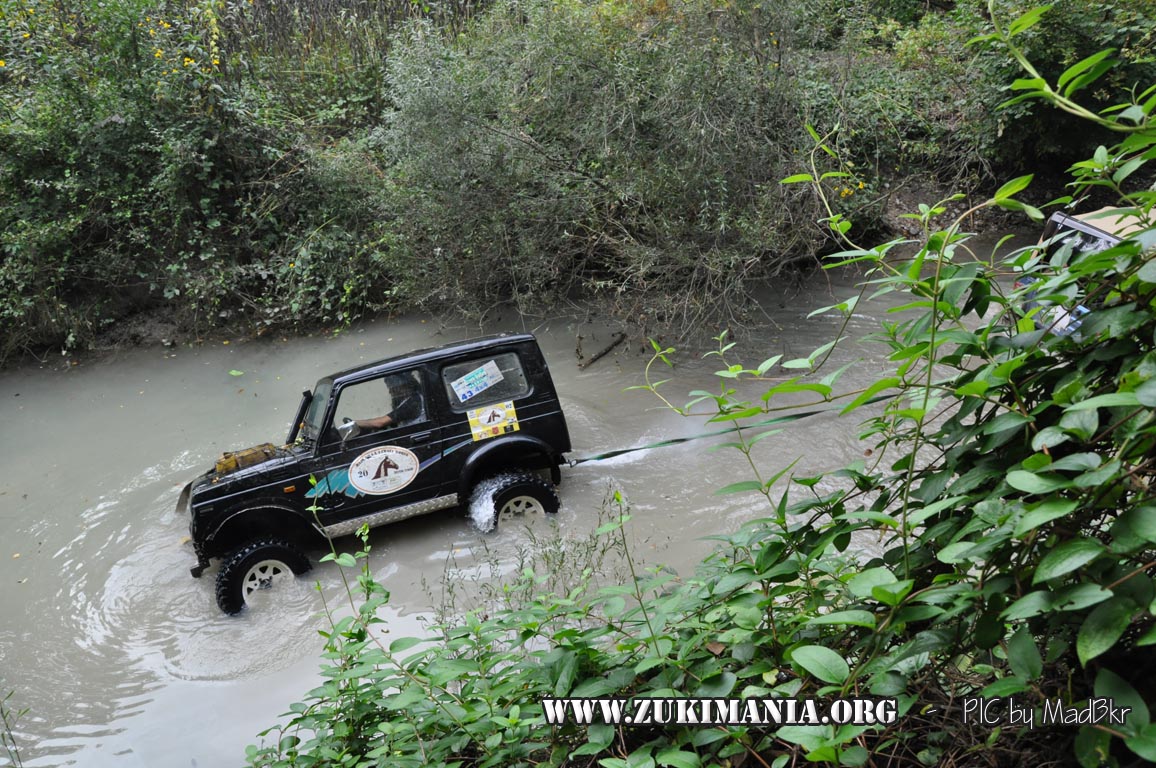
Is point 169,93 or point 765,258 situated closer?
point 765,258

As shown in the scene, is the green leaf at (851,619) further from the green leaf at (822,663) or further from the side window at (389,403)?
the side window at (389,403)

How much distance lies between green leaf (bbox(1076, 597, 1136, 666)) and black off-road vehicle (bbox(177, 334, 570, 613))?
531 cm

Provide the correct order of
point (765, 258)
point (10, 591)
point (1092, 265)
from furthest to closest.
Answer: point (765, 258)
point (10, 591)
point (1092, 265)

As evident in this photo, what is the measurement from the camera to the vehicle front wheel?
20.9 feet

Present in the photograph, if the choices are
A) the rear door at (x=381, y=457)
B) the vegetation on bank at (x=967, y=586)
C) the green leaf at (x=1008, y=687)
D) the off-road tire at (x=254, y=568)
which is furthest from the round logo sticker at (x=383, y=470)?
the green leaf at (x=1008, y=687)

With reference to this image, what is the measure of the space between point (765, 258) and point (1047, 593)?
8249 millimetres

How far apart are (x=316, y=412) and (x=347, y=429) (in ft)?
1.22

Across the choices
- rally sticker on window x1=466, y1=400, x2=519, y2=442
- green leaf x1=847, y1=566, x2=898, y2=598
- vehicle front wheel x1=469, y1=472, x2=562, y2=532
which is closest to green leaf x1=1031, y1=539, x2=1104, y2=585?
green leaf x1=847, y1=566, x2=898, y2=598

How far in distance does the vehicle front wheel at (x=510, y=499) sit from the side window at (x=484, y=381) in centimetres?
63

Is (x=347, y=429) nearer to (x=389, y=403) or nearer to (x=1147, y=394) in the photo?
(x=389, y=403)

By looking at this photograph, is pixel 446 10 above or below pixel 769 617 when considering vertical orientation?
above

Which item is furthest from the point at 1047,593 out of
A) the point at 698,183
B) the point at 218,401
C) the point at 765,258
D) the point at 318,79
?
the point at 318,79

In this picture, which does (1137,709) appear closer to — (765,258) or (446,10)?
(765,258)

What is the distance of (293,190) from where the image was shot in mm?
11398
